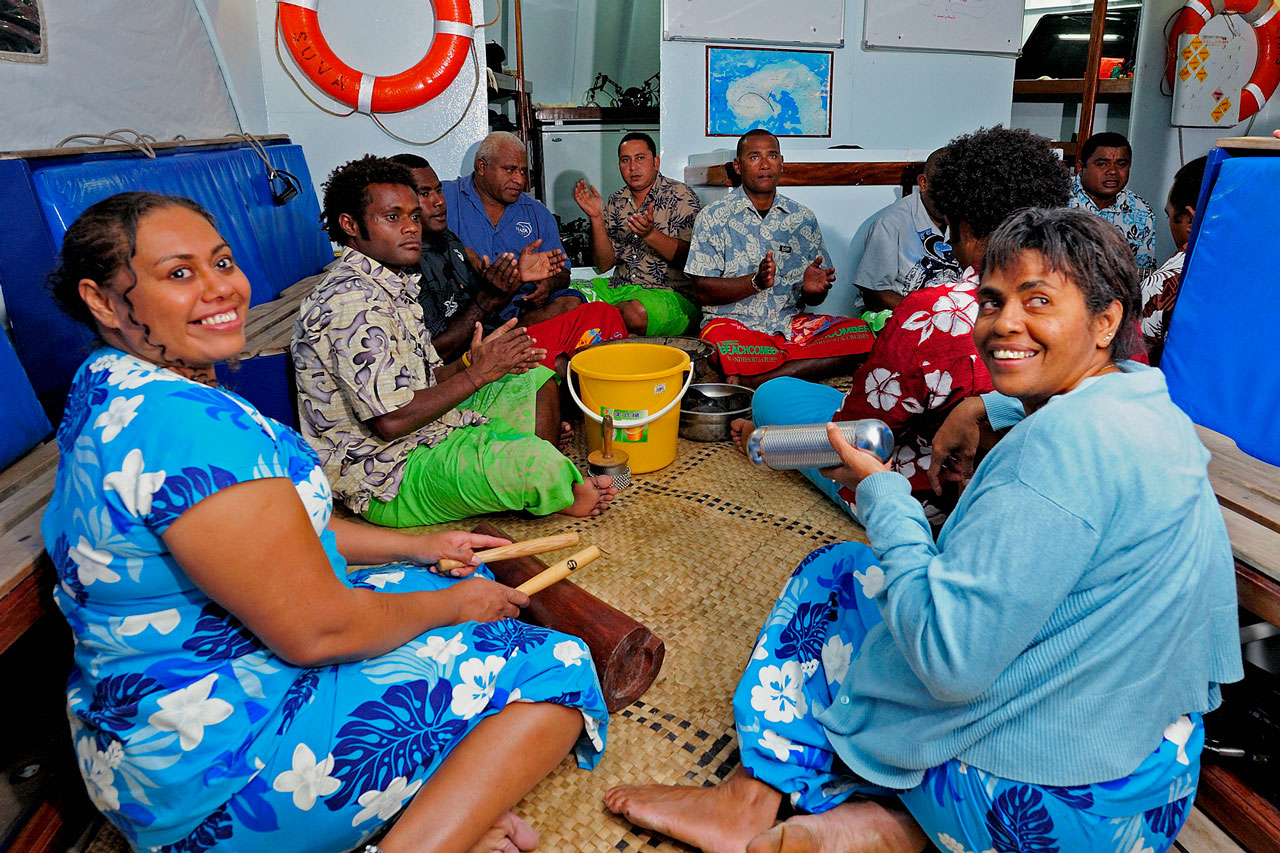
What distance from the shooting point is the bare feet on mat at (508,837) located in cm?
121

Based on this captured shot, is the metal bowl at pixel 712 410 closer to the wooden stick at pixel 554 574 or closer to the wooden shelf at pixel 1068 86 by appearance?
the wooden stick at pixel 554 574

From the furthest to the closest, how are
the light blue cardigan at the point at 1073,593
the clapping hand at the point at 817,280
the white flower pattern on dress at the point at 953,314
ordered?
the clapping hand at the point at 817,280, the white flower pattern on dress at the point at 953,314, the light blue cardigan at the point at 1073,593

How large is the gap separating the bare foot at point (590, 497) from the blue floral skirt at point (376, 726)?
1.04 meters

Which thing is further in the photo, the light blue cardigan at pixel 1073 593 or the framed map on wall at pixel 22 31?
the framed map on wall at pixel 22 31

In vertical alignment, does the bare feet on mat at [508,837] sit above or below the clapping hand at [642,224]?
below

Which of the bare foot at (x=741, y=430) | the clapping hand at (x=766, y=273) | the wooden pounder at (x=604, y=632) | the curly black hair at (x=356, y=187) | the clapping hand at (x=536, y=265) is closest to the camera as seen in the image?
the wooden pounder at (x=604, y=632)

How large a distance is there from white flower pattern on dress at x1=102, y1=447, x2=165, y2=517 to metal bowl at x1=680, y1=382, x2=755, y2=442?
2121 millimetres

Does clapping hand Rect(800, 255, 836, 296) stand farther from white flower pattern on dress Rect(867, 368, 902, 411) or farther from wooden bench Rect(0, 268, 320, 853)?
wooden bench Rect(0, 268, 320, 853)

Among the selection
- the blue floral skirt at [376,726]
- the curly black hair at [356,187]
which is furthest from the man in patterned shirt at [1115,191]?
the blue floral skirt at [376,726]

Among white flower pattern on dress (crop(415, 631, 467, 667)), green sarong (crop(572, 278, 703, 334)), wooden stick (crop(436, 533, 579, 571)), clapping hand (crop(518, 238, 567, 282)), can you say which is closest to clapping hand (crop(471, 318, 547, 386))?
wooden stick (crop(436, 533, 579, 571))

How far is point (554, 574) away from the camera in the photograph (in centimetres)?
157

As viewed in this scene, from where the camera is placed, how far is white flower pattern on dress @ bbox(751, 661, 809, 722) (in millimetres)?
1287

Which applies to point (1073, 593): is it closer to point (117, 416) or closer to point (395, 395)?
point (117, 416)

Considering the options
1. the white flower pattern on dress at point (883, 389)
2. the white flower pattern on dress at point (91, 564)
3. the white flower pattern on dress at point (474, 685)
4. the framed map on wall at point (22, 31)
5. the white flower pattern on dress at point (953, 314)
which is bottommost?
the white flower pattern on dress at point (474, 685)
